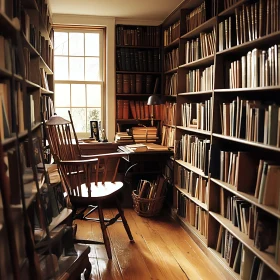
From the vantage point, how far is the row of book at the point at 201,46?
9.88 ft

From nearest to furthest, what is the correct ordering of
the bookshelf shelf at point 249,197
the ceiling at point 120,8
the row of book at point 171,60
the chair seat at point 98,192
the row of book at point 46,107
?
the bookshelf shelf at point 249,197 < the chair seat at point 98,192 < the row of book at point 46,107 < the ceiling at point 120,8 < the row of book at point 171,60

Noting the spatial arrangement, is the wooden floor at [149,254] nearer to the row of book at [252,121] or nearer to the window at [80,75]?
the row of book at [252,121]

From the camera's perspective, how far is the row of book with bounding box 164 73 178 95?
3.92m

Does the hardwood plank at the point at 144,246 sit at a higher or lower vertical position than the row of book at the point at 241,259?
lower

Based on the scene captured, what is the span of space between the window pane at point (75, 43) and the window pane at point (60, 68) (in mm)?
134

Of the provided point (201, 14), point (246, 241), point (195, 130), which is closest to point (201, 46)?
point (201, 14)

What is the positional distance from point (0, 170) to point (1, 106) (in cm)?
49

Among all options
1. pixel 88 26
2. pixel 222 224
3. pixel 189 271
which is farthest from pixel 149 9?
pixel 189 271

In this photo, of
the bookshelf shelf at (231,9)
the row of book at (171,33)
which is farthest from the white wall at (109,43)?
the bookshelf shelf at (231,9)

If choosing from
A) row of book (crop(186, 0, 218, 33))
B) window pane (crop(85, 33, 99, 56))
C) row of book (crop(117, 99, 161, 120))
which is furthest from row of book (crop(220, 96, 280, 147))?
window pane (crop(85, 33, 99, 56))

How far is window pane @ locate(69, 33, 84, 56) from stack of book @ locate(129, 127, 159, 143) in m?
1.23

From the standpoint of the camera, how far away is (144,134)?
426 cm

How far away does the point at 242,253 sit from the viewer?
236cm

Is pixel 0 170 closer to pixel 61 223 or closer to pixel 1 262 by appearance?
pixel 1 262
